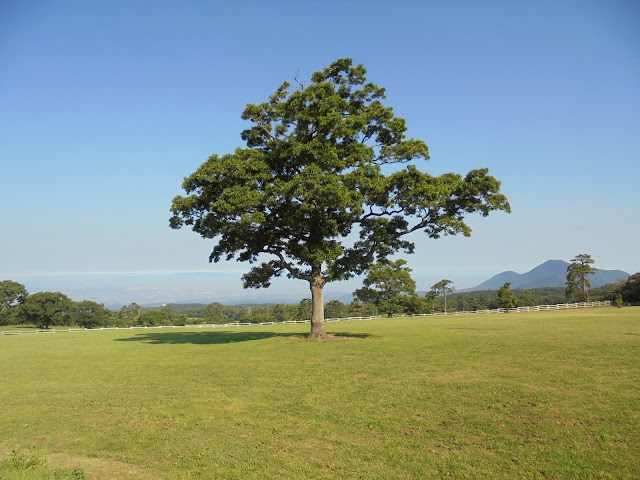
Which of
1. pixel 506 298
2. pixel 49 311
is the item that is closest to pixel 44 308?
pixel 49 311

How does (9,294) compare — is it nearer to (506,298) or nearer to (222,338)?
(222,338)

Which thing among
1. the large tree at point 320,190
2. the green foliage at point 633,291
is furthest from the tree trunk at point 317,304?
the green foliage at point 633,291

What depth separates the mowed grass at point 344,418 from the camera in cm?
540

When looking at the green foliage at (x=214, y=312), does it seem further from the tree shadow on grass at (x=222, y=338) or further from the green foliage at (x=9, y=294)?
the tree shadow on grass at (x=222, y=338)

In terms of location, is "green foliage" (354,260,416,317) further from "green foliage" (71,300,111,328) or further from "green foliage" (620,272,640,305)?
"green foliage" (71,300,111,328)

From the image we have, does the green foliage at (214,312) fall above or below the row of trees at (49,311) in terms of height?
below

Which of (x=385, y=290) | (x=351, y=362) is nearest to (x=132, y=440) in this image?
(x=351, y=362)

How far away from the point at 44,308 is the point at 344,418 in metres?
77.7

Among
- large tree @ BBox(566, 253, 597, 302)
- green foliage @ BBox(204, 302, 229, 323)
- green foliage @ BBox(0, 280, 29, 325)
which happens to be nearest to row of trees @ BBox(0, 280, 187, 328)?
green foliage @ BBox(0, 280, 29, 325)

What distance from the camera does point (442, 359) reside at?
44.4 ft

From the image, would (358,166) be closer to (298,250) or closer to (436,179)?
(436,179)

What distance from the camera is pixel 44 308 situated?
66.8 metres

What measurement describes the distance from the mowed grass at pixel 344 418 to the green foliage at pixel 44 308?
213 feet

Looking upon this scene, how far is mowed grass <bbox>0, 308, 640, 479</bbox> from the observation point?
5.40 meters
